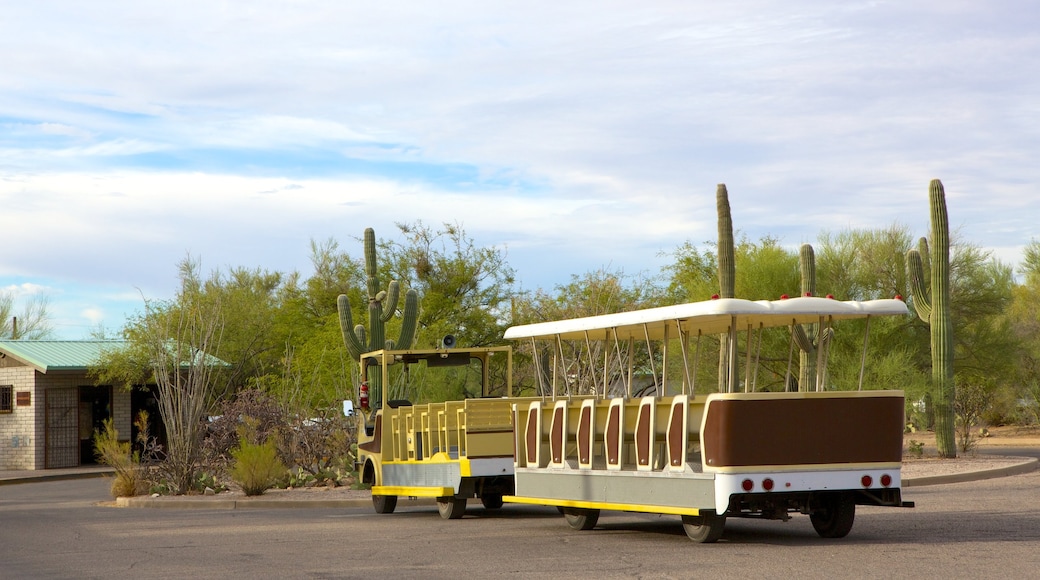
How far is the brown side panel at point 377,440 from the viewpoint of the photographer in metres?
18.4

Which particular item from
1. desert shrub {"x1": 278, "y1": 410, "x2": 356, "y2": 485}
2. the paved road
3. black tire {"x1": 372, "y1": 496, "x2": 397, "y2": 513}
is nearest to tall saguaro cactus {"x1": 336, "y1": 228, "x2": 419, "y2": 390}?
desert shrub {"x1": 278, "y1": 410, "x2": 356, "y2": 485}

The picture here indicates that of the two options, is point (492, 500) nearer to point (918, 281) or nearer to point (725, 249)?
point (725, 249)

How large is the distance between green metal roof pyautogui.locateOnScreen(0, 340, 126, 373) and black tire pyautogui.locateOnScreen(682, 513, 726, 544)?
27.9 m

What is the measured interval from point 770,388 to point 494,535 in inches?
704

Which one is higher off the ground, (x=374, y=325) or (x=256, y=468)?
(x=374, y=325)

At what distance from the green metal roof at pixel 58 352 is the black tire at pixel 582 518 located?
25.5 metres

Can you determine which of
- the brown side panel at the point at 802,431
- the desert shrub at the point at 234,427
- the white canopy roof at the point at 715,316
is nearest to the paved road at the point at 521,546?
the brown side panel at the point at 802,431

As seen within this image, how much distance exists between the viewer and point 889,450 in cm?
Result: 1226

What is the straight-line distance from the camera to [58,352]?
129 feet

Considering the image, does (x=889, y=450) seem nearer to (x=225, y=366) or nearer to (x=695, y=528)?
(x=695, y=528)

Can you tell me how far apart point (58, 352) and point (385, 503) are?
24424 mm

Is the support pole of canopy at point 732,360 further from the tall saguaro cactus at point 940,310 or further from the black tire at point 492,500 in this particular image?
the tall saguaro cactus at point 940,310

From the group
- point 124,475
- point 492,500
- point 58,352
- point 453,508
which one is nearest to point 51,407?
point 58,352

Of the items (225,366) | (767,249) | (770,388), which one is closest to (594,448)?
(770,388)
